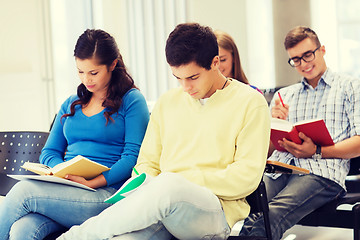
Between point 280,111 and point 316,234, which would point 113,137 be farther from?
point 316,234

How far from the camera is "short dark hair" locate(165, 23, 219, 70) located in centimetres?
197

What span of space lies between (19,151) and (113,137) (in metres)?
0.63

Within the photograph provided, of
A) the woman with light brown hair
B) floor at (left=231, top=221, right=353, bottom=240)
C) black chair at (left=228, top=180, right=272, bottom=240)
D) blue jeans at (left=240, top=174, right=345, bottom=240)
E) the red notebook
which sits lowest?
floor at (left=231, top=221, right=353, bottom=240)

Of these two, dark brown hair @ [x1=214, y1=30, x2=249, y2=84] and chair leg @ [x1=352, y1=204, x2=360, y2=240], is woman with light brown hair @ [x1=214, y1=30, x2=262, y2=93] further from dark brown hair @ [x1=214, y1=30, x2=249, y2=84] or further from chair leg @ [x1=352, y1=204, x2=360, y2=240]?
chair leg @ [x1=352, y1=204, x2=360, y2=240]

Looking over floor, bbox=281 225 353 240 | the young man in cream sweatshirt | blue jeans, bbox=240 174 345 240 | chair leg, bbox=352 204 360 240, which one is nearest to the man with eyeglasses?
blue jeans, bbox=240 174 345 240

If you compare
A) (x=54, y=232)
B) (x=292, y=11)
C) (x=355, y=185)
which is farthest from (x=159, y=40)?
(x=54, y=232)

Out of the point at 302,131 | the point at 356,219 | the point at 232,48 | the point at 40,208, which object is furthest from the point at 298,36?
the point at 40,208

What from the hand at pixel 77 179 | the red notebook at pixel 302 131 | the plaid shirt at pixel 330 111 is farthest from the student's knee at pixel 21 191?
the plaid shirt at pixel 330 111

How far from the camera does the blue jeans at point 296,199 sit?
2.44 m

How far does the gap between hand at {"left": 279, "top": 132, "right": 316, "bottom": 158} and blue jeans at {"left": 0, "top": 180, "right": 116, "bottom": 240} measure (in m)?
0.97

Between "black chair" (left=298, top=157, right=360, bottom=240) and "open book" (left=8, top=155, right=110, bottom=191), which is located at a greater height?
"open book" (left=8, top=155, right=110, bottom=191)

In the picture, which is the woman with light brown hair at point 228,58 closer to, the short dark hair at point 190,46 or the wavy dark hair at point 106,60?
the wavy dark hair at point 106,60

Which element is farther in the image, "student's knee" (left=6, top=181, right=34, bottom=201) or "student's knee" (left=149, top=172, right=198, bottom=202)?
"student's knee" (left=6, top=181, right=34, bottom=201)

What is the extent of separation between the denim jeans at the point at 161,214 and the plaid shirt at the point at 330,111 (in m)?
0.99
